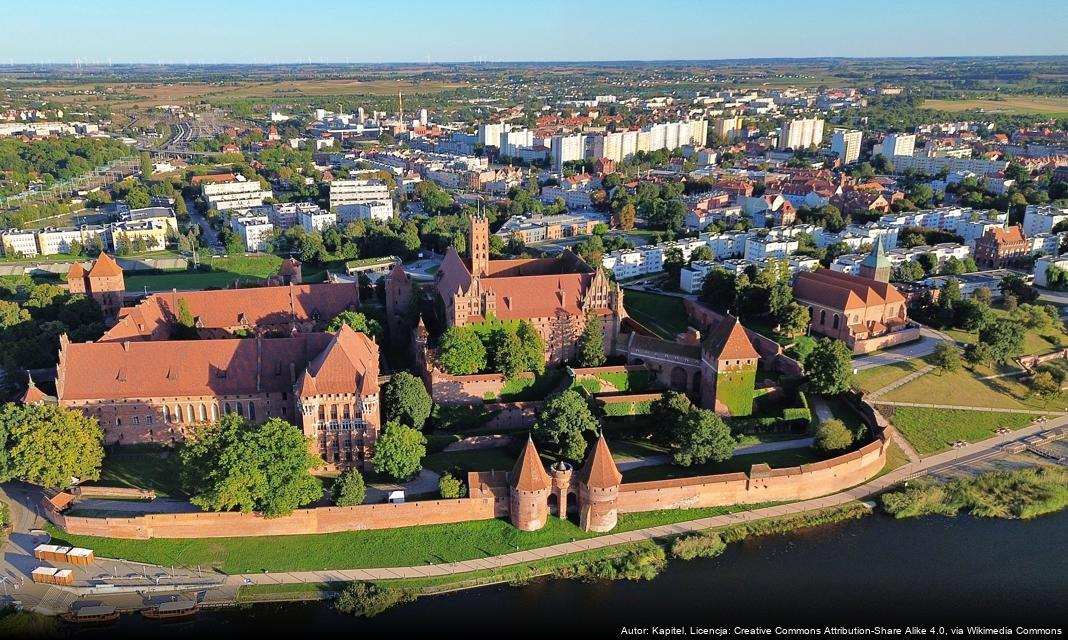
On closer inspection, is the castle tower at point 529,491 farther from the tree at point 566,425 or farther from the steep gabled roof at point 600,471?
the tree at point 566,425

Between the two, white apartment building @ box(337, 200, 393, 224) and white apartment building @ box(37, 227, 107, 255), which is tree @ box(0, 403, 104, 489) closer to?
white apartment building @ box(37, 227, 107, 255)

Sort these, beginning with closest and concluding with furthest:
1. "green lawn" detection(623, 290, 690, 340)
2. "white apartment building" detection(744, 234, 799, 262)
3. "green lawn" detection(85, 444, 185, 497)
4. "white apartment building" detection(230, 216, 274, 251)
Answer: "green lawn" detection(85, 444, 185, 497) < "green lawn" detection(623, 290, 690, 340) < "white apartment building" detection(744, 234, 799, 262) < "white apartment building" detection(230, 216, 274, 251)

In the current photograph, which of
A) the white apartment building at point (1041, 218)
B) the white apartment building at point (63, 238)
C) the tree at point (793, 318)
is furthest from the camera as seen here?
the white apartment building at point (63, 238)

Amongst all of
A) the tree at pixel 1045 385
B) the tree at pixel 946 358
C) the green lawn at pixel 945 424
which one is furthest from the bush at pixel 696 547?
the tree at pixel 1045 385

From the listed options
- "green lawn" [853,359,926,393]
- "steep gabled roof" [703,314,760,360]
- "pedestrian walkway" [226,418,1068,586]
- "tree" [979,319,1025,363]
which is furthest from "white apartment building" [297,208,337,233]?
"tree" [979,319,1025,363]

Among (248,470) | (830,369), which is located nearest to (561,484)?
(248,470)

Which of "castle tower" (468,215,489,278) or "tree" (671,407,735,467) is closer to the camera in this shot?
"tree" (671,407,735,467)

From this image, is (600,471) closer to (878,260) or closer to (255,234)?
(878,260)
